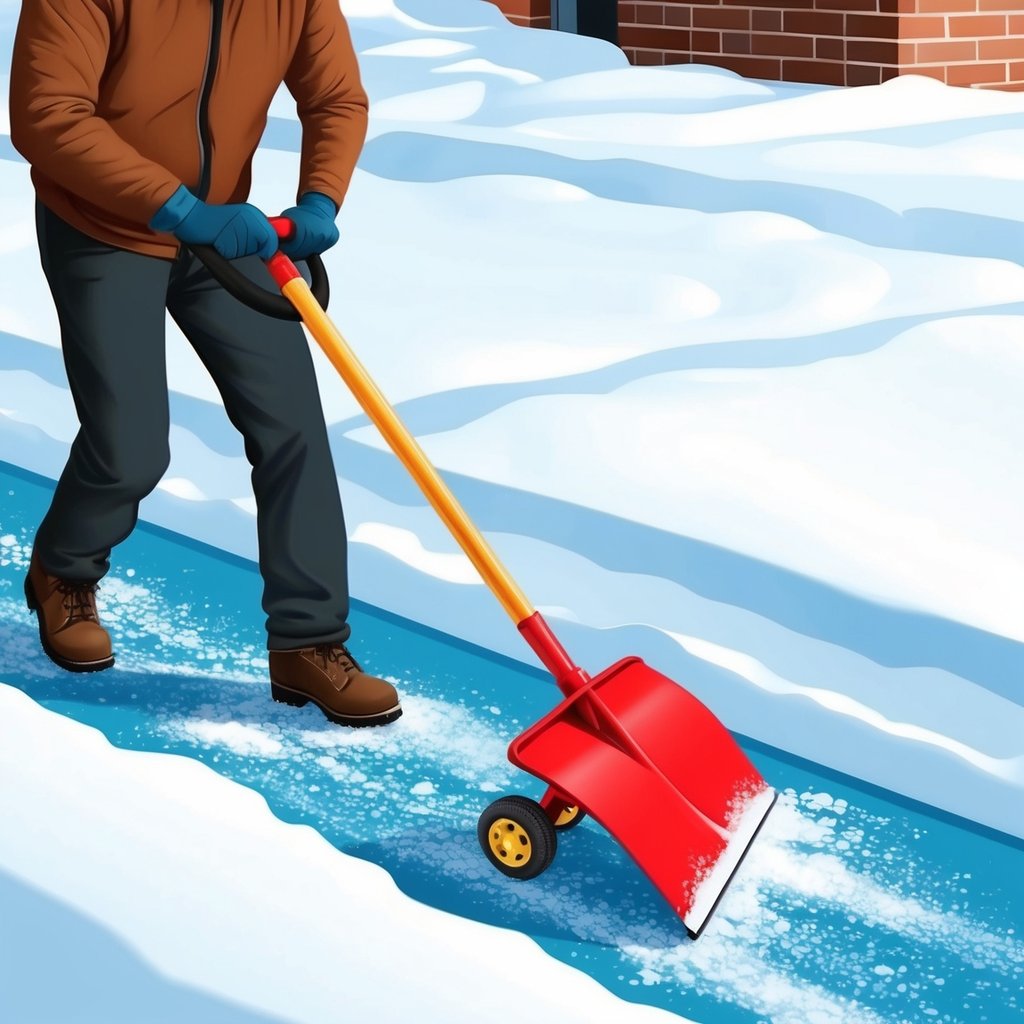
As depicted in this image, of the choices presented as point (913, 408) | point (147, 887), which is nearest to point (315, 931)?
point (147, 887)

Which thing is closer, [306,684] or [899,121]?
[306,684]

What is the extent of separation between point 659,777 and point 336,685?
765mm

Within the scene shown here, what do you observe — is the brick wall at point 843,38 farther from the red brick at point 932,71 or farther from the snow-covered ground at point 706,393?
the snow-covered ground at point 706,393

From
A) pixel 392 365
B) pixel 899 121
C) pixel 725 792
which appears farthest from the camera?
pixel 899 121

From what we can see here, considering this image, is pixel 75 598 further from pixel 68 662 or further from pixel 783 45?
pixel 783 45

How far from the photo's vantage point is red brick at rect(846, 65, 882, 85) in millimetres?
6969

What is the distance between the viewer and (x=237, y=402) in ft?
9.51

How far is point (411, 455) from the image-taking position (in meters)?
2.64

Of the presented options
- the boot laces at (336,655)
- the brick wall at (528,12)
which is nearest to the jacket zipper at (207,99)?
the boot laces at (336,655)

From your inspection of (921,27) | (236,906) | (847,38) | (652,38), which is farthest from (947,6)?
(236,906)

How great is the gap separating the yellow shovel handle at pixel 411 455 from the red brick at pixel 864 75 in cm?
492

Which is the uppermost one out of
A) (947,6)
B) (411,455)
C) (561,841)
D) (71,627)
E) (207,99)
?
(207,99)

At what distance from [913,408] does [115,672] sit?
6.24ft

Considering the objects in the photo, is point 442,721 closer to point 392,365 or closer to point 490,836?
point 490,836
